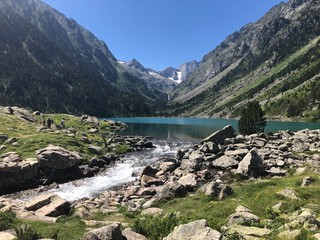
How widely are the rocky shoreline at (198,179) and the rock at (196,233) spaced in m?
0.05

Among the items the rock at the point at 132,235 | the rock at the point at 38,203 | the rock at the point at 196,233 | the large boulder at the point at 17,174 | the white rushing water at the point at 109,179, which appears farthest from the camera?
the large boulder at the point at 17,174

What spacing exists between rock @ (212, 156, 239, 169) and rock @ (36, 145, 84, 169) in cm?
2592

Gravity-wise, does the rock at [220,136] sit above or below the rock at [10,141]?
above

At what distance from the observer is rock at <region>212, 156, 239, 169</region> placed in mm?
47812

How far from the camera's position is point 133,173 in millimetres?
55281

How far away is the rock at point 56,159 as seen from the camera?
177 feet

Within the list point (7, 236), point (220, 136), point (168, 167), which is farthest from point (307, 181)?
point (220, 136)

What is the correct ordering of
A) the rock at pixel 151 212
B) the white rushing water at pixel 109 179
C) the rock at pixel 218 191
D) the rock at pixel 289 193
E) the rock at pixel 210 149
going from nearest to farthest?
the rock at pixel 289 193
the rock at pixel 151 212
the rock at pixel 218 191
the white rushing water at pixel 109 179
the rock at pixel 210 149

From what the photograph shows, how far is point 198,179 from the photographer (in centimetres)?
4250

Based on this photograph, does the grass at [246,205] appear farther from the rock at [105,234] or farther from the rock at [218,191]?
the rock at [105,234]

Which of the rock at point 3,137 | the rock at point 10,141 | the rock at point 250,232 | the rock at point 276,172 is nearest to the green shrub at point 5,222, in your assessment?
the rock at point 250,232

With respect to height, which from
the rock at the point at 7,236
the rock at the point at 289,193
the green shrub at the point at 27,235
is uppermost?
the rock at the point at 289,193

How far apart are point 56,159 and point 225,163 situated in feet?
96.5

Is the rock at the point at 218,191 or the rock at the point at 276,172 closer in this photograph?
the rock at the point at 218,191
